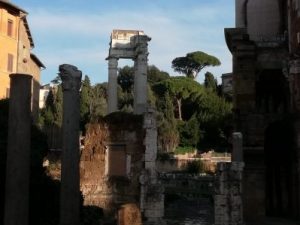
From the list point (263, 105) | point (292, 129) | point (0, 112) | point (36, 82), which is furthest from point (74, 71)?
point (36, 82)

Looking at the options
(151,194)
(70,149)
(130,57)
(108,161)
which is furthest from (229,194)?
(130,57)

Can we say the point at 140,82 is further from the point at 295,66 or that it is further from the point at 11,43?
the point at 295,66

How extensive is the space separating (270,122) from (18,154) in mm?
10778

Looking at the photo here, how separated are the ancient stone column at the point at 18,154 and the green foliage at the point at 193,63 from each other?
5611 cm

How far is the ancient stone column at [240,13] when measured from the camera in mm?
21434

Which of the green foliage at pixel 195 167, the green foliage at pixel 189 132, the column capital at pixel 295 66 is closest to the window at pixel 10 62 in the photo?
the green foliage at pixel 195 167

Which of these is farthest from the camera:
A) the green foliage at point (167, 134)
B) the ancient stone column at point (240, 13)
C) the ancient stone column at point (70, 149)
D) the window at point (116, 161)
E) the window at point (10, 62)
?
the green foliage at point (167, 134)

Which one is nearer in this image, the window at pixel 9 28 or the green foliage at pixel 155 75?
the window at pixel 9 28

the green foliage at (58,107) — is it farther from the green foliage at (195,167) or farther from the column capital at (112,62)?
the green foliage at (195,167)

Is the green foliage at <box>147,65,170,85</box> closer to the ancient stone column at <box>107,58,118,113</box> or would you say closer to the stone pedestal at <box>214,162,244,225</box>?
the ancient stone column at <box>107,58,118,113</box>

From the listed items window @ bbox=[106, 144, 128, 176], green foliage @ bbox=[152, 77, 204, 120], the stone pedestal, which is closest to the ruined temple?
the stone pedestal

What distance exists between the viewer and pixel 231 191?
47.8ft

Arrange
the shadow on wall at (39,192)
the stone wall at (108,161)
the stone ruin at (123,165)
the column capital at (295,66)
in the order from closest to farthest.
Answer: the shadow on wall at (39,192) → the column capital at (295,66) → the stone ruin at (123,165) → the stone wall at (108,161)

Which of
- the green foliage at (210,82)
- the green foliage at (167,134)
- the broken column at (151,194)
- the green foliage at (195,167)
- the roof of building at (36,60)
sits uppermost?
the green foliage at (210,82)
